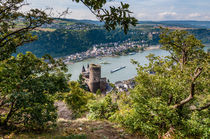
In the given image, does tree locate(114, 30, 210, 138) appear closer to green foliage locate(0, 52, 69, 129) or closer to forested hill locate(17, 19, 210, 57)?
green foliage locate(0, 52, 69, 129)

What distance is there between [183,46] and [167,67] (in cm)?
169

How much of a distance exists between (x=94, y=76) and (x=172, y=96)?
28132 mm

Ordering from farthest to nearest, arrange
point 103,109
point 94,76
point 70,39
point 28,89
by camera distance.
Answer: point 70,39 → point 94,76 → point 103,109 → point 28,89

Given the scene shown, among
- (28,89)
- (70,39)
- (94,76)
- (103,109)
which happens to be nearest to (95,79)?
(94,76)

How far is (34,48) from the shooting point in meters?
105

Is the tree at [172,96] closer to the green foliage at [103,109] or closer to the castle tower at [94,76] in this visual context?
the green foliage at [103,109]

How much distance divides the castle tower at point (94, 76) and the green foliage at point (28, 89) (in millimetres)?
26260

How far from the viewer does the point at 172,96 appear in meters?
5.46

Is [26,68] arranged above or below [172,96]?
above

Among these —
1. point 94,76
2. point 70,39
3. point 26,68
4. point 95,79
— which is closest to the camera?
point 26,68

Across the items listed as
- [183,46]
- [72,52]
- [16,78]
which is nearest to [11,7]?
[16,78]

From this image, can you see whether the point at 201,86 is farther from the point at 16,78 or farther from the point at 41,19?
the point at 16,78

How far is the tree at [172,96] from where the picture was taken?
432cm

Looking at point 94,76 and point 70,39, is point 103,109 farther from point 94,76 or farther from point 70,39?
point 70,39
